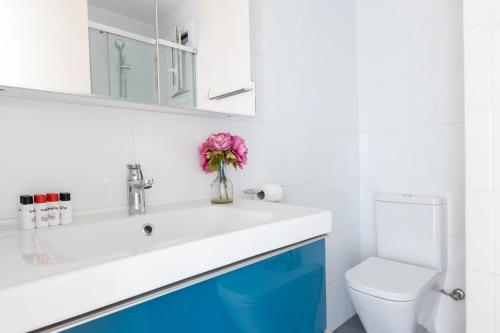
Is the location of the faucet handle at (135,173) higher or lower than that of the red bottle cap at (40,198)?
higher

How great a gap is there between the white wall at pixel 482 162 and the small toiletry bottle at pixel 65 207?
1419 mm

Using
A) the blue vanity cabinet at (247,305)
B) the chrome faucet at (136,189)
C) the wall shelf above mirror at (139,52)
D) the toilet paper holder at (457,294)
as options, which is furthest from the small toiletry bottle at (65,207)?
the toilet paper holder at (457,294)

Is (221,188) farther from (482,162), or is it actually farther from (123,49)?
(482,162)

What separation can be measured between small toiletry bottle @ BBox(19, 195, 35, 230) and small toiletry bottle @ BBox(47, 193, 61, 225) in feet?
0.12

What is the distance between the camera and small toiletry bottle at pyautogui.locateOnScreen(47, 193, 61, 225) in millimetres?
808

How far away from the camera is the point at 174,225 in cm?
99

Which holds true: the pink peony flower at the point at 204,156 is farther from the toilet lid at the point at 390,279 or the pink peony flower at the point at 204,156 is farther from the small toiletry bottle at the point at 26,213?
the toilet lid at the point at 390,279

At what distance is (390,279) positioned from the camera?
148 centimetres

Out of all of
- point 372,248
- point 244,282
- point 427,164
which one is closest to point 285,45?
point 427,164

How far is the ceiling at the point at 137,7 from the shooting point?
94cm

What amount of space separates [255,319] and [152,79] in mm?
771

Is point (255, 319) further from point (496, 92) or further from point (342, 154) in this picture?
point (342, 154)

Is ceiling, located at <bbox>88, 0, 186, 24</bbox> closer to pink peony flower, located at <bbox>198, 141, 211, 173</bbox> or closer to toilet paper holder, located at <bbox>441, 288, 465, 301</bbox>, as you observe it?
A: pink peony flower, located at <bbox>198, 141, 211, 173</bbox>

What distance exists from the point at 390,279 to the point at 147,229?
1156mm
